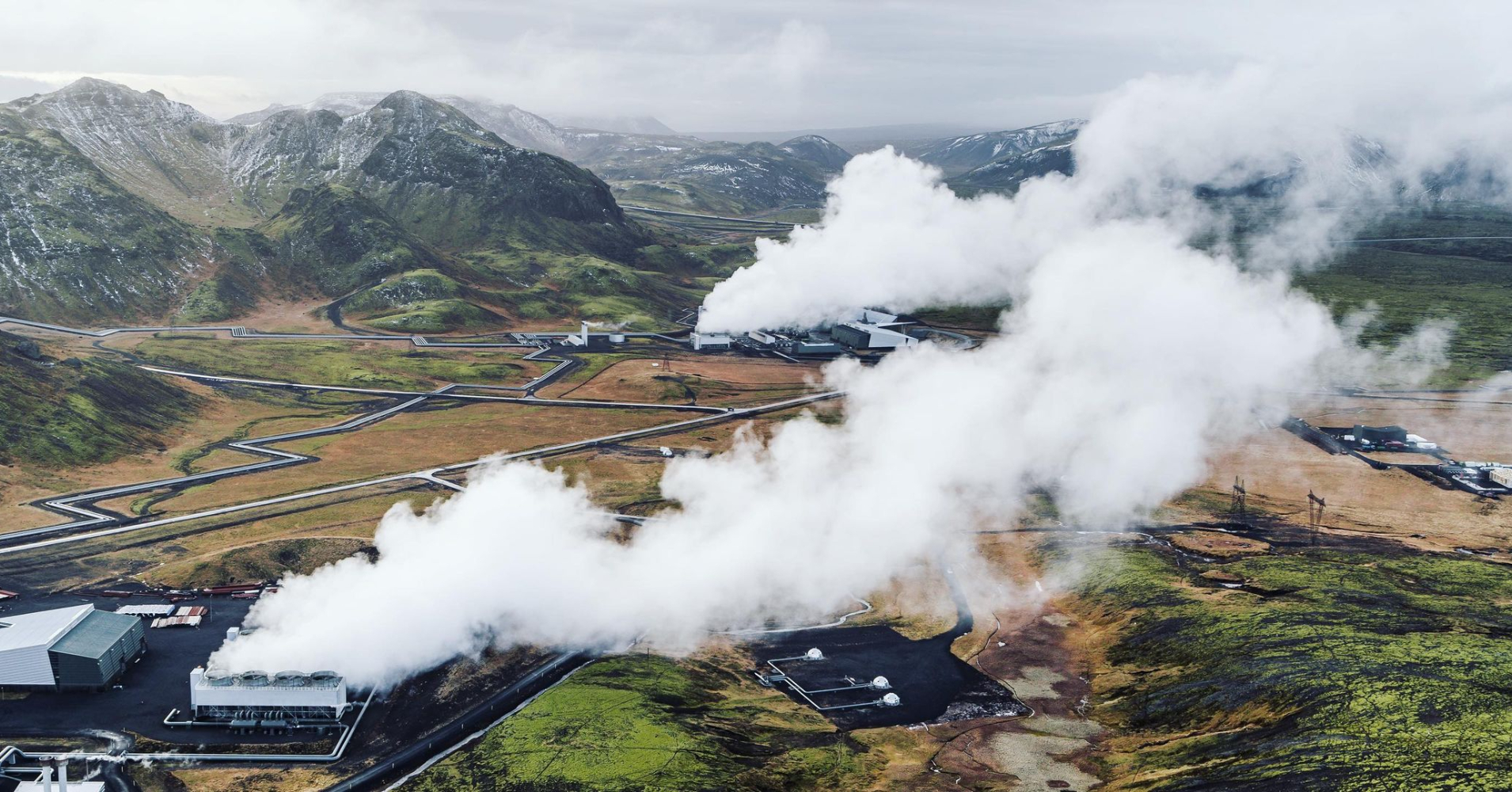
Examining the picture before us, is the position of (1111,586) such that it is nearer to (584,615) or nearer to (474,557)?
(584,615)

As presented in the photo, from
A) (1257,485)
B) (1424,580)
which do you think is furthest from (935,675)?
(1257,485)

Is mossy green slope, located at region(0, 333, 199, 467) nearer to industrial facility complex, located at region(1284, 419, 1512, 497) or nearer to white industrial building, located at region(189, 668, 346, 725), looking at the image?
white industrial building, located at region(189, 668, 346, 725)

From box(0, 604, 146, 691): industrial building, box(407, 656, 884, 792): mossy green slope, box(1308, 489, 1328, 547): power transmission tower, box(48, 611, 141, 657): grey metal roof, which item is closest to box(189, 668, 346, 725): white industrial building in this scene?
box(0, 604, 146, 691): industrial building

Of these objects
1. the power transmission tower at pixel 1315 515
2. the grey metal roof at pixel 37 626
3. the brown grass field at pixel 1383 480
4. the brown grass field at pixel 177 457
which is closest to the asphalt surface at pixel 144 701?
the grey metal roof at pixel 37 626

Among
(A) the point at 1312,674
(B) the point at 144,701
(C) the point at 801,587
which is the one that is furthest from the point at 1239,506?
(B) the point at 144,701

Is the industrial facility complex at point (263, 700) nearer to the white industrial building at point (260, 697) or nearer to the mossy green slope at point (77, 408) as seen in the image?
the white industrial building at point (260, 697)

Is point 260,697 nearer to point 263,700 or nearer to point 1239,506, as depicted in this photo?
point 263,700

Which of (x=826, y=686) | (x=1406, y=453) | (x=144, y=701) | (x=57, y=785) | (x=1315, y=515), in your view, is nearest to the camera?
(x=57, y=785)
